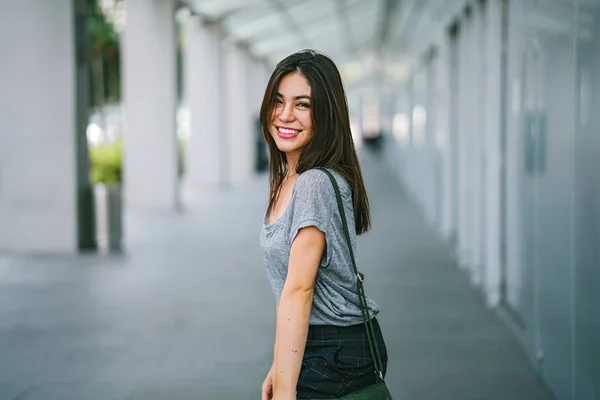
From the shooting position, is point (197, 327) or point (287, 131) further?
point (197, 327)

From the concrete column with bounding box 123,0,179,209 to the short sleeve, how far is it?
14967mm

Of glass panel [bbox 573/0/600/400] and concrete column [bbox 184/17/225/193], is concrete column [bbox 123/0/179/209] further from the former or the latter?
glass panel [bbox 573/0/600/400]

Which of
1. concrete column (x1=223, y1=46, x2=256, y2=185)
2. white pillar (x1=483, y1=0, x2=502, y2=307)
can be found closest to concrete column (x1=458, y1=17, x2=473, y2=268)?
white pillar (x1=483, y1=0, x2=502, y2=307)

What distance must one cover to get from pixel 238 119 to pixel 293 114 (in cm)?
2537

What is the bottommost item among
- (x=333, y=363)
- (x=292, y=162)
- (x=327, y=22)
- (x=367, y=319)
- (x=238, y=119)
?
(x=333, y=363)

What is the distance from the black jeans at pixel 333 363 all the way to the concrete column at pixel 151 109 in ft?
48.8

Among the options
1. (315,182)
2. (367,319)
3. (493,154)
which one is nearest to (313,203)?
(315,182)

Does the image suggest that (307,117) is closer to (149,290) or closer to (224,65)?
(149,290)

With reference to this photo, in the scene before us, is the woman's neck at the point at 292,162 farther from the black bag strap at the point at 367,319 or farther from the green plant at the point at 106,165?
the green plant at the point at 106,165

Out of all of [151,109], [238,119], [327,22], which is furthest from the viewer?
[327,22]

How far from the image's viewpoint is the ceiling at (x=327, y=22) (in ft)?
55.7

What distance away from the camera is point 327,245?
2.37 m

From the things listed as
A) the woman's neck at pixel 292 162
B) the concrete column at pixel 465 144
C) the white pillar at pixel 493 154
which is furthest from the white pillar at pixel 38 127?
the woman's neck at pixel 292 162

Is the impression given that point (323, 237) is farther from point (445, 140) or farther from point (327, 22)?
point (327, 22)
